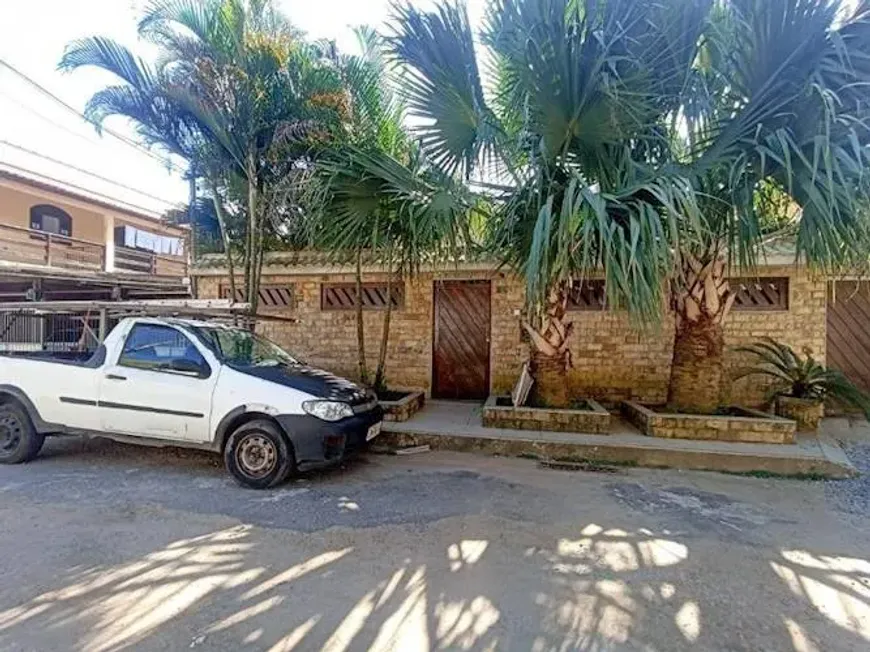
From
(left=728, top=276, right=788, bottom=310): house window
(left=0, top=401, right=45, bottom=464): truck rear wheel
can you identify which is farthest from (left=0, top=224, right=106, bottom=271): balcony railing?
(left=728, top=276, right=788, bottom=310): house window

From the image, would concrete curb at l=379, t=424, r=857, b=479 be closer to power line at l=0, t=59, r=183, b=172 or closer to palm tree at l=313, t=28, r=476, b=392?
palm tree at l=313, t=28, r=476, b=392

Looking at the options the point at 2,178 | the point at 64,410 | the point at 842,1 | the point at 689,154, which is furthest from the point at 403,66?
the point at 2,178

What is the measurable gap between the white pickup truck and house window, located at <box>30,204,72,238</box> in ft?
44.6

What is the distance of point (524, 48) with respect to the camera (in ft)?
16.3

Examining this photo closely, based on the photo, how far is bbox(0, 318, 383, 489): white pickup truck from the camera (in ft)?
16.0

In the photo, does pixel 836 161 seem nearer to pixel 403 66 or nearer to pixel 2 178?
pixel 403 66

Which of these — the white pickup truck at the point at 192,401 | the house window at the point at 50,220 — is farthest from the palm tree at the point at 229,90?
the house window at the point at 50,220

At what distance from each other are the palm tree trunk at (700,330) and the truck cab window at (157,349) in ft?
19.4

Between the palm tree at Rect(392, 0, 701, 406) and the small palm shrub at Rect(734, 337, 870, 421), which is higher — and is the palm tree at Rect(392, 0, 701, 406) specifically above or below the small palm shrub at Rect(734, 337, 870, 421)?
above

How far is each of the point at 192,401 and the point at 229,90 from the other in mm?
4677

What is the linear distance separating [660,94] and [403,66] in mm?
2916

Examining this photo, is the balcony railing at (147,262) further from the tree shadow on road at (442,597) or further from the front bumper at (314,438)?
the tree shadow on road at (442,597)

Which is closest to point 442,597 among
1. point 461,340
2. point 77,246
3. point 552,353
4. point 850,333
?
point 552,353

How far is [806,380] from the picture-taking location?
7.14 meters
